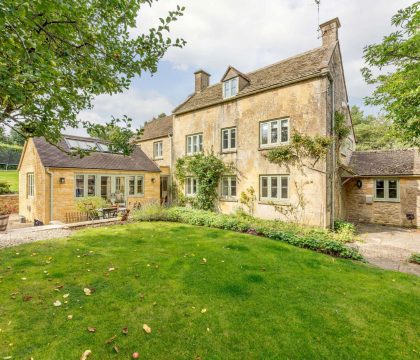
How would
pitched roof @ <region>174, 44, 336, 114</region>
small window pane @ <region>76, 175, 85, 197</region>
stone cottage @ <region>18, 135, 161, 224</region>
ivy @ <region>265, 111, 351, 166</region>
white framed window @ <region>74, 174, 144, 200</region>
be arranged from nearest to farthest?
ivy @ <region>265, 111, 351, 166</region>
pitched roof @ <region>174, 44, 336, 114</region>
stone cottage @ <region>18, 135, 161, 224</region>
small window pane @ <region>76, 175, 85, 197</region>
white framed window @ <region>74, 174, 144, 200</region>

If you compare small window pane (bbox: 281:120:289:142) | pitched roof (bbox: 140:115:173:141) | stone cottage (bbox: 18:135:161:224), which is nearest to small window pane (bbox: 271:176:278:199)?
small window pane (bbox: 281:120:289:142)

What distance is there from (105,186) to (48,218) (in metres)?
4.03

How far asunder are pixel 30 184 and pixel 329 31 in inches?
903

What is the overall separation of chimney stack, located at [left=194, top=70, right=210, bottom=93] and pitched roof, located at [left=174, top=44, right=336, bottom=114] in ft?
7.09

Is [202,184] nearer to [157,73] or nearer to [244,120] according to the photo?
[244,120]

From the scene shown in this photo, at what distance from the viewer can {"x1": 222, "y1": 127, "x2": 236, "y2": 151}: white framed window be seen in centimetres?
1573

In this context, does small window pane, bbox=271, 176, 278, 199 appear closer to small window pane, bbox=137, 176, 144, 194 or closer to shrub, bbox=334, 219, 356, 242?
shrub, bbox=334, 219, 356, 242

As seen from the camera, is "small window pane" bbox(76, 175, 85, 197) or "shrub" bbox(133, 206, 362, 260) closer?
"shrub" bbox(133, 206, 362, 260)

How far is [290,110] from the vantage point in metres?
12.9

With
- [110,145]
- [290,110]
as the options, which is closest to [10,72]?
[110,145]

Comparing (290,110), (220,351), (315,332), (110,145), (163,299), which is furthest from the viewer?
(290,110)

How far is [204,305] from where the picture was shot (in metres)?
4.29

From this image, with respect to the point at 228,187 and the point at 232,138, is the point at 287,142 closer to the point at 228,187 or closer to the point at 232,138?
the point at 232,138

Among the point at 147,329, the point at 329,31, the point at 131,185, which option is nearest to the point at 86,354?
the point at 147,329
